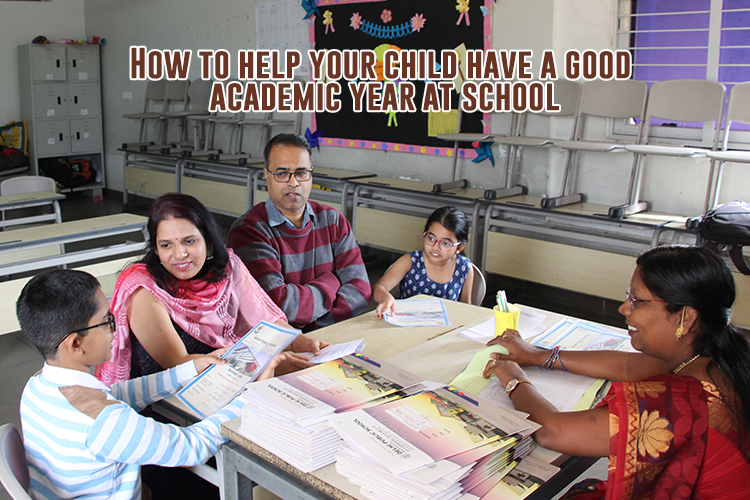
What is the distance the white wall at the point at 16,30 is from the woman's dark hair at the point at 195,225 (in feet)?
23.2

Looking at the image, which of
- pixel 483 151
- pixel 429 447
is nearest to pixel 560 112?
pixel 483 151

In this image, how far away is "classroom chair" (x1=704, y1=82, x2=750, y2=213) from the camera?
10.9ft

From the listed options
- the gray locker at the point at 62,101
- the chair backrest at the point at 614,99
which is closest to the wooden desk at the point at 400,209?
the chair backrest at the point at 614,99

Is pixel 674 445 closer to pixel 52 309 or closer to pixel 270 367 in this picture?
pixel 270 367

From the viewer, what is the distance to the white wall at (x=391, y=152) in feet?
12.8

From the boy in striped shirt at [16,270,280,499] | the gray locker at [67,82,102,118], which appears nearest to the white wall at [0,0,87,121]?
the gray locker at [67,82,102,118]

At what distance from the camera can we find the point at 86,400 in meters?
1.17

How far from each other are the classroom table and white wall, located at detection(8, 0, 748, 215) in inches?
90.7

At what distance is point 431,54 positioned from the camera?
4.75 metres

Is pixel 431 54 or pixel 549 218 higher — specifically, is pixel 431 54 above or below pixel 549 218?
above

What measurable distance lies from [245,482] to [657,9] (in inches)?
152

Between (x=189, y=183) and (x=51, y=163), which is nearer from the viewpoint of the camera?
(x=189, y=183)

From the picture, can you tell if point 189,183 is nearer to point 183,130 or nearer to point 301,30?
point 183,130

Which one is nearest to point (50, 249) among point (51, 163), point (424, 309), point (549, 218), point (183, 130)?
point (424, 309)
